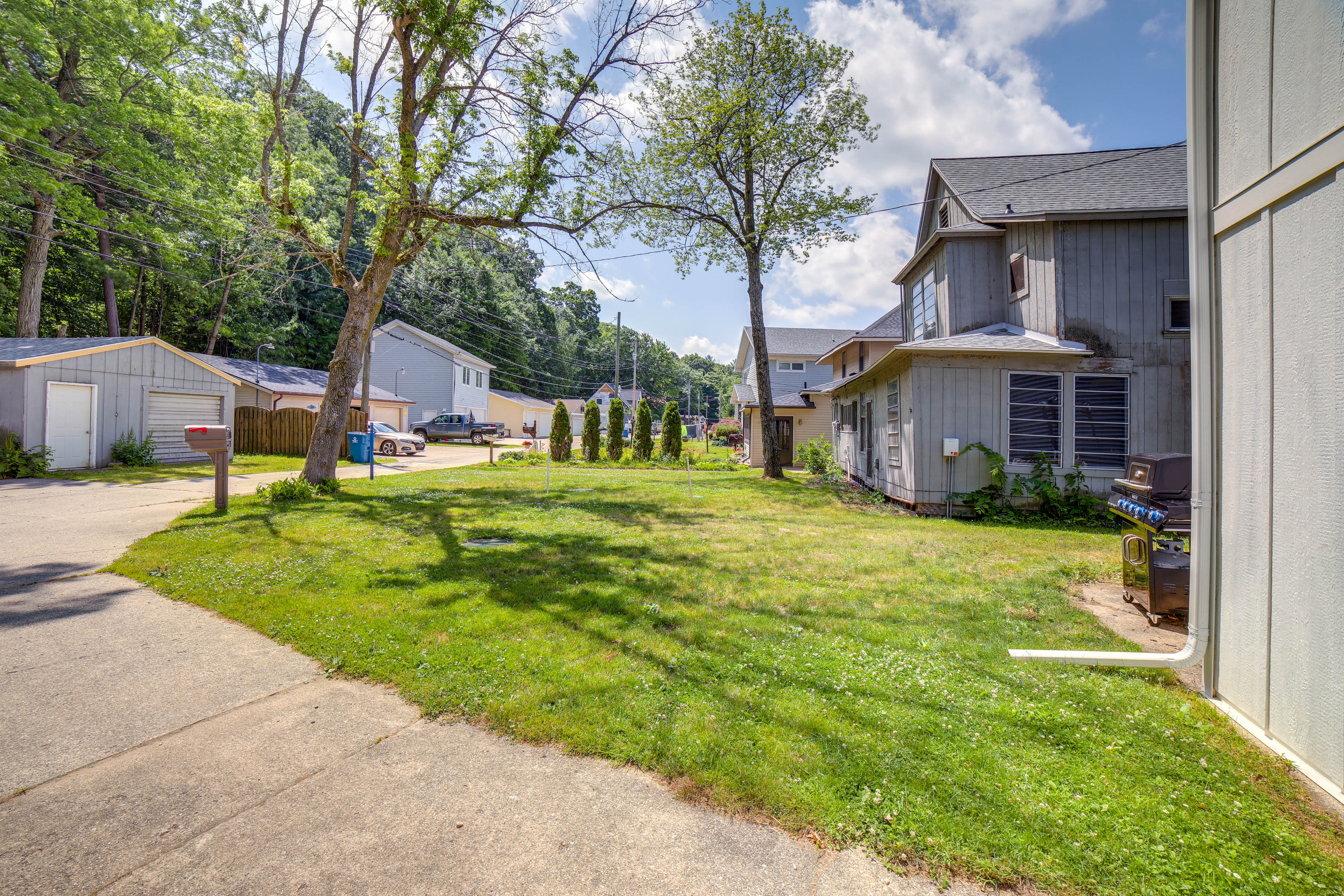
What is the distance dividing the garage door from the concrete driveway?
53.4ft

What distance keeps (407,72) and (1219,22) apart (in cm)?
1086

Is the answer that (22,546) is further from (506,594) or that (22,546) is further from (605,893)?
(605,893)

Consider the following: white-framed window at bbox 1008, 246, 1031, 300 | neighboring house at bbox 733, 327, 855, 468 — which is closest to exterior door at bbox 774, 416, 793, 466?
neighboring house at bbox 733, 327, 855, 468

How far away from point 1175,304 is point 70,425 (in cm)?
2438

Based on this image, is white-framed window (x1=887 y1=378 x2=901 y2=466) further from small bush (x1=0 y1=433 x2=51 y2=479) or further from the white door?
the white door

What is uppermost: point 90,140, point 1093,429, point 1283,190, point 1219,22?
point 90,140

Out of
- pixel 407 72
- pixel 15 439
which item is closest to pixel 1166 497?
pixel 407 72

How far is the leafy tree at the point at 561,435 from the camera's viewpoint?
21.8m

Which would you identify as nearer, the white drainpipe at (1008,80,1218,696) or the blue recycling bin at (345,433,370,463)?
the white drainpipe at (1008,80,1218,696)

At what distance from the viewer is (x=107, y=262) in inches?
906

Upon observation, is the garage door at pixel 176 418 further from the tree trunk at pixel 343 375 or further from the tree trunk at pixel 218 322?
the tree trunk at pixel 218 322

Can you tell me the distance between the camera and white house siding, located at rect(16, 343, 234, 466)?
12.8 meters

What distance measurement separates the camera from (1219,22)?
3143mm

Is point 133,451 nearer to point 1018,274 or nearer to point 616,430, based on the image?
point 616,430
